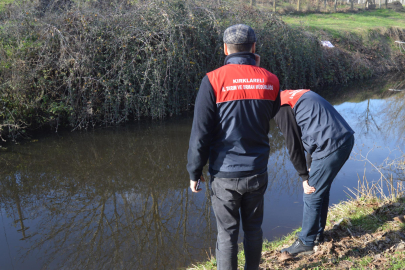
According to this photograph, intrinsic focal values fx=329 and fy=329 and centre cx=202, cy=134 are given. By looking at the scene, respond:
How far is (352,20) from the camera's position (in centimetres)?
2477

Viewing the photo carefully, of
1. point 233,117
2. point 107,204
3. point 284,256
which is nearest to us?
point 233,117

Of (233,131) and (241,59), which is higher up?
(241,59)

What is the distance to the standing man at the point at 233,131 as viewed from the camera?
7.57ft

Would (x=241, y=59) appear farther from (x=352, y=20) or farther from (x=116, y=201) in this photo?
(x=352, y=20)

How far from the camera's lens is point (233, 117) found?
233cm

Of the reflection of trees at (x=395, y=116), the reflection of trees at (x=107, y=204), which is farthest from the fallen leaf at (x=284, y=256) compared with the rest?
the reflection of trees at (x=395, y=116)

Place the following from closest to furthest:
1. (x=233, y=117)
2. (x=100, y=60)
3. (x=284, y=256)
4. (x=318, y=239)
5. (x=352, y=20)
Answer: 1. (x=233, y=117)
2. (x=284, y=256)
3. (x=318, y=239)
4. (x=100, y=60)
5. (x=352, y=20)

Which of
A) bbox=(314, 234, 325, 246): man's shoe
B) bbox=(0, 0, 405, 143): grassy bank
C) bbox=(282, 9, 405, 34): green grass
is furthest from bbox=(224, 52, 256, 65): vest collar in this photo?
bbox=(282, 9, 405, 34): green grass

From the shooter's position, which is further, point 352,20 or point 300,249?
point 352,20

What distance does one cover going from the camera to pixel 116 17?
8328mm

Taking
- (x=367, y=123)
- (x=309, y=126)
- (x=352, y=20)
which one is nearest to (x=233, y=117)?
(x=309, y=126)

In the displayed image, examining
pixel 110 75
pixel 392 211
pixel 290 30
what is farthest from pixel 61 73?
pixel 290 30

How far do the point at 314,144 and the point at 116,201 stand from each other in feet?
9.69

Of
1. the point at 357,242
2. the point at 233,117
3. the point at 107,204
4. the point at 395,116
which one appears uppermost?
the point at 233,117
